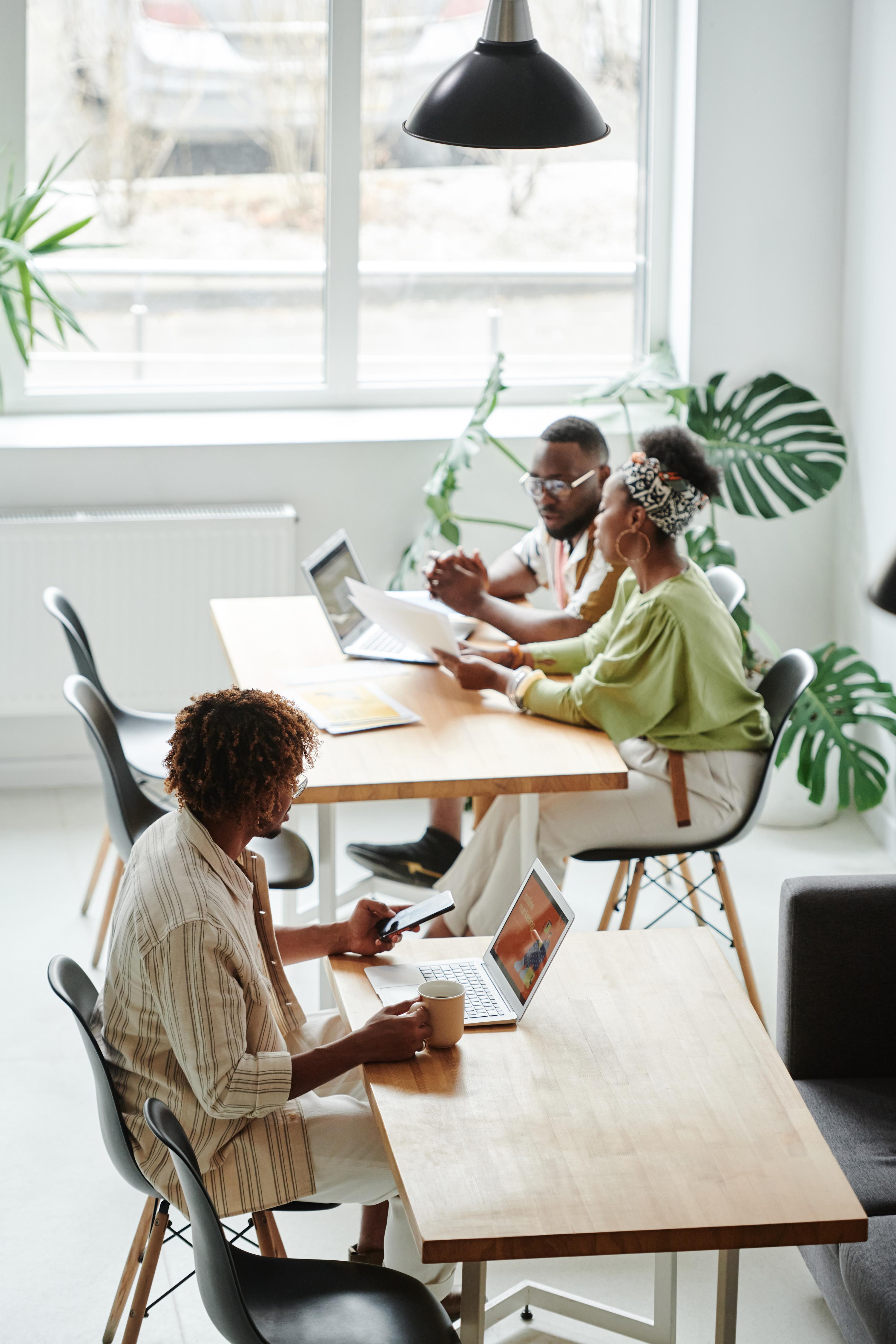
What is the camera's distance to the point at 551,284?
5.04 metres

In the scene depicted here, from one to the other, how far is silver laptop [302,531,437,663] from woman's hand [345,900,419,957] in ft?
4.24

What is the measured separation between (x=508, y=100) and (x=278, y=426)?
233 centimetres

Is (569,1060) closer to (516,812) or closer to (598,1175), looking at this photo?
(598,1175)

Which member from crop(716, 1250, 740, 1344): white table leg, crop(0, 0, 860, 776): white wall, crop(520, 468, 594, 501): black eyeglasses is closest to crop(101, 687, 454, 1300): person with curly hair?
crop(716, 1250, 740, 1344): white table leg

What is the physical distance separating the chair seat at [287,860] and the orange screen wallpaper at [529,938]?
0.96 metres

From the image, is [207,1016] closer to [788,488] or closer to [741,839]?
[741,839]

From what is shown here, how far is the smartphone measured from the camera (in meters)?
2.12

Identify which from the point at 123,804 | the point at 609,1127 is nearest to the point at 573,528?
the point at 123,804

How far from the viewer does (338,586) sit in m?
3.52

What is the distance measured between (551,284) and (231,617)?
2.01 metres

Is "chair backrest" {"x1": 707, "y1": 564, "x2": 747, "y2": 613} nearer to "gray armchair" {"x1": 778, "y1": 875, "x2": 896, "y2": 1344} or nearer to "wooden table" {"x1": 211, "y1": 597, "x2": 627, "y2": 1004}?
"wooden table" {"x1": 211, "y1": 597, "x2": 627, "y2": 1004}

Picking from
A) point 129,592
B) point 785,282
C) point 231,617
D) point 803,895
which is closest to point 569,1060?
point 803,895

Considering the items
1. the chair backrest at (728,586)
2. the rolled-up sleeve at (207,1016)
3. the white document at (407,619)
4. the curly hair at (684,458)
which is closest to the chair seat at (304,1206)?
the rolled-up sleeve at (207,1016)

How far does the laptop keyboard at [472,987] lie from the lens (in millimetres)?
2020
